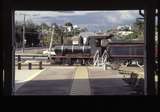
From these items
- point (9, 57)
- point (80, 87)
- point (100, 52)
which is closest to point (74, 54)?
point (100, 52)

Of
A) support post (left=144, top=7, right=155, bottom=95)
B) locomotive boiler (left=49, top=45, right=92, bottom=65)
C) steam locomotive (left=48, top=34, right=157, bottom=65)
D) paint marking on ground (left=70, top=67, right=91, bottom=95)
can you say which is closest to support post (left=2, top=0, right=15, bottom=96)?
paint marking on ground (left=70, top=67, right=91, bottom=95)

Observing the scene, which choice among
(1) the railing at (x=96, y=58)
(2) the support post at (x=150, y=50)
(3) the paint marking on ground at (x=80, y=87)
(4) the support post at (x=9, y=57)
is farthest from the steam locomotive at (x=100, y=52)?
(4) the support post at (x=9, y=57)

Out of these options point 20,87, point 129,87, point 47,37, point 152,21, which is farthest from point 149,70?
point 47,37

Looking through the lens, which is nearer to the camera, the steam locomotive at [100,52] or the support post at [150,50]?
the support post at [150,50]

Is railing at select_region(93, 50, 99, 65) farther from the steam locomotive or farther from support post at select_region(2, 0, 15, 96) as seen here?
support post at select_region(2, 0, 15, 96)

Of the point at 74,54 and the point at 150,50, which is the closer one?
the point at 150,50

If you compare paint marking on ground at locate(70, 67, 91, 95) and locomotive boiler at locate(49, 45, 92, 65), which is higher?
locomotive boiler at locate(49, 45, 92, 65)

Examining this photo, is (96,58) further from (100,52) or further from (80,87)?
(80,87)

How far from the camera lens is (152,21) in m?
19.7
